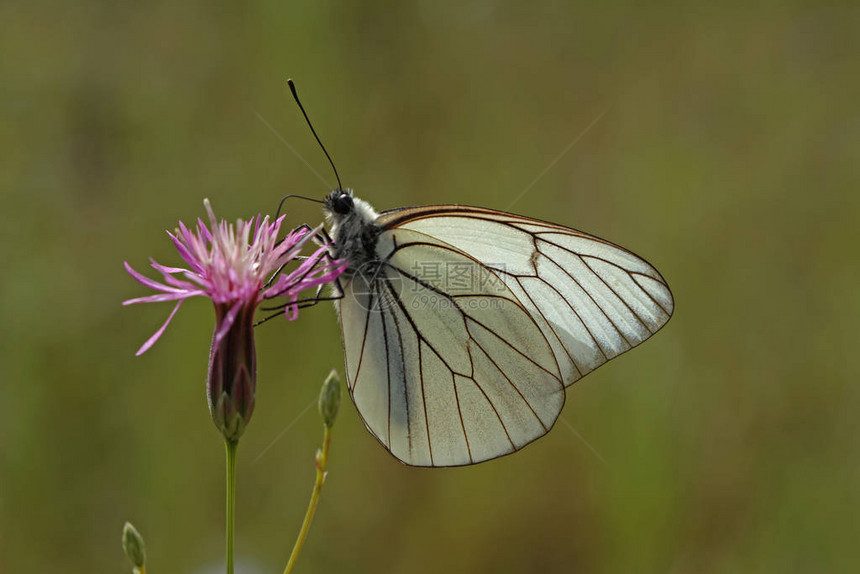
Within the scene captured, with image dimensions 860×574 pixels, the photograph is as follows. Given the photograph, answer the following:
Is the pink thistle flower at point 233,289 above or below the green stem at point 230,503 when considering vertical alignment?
above

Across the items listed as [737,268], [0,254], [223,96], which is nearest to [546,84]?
[737,268]

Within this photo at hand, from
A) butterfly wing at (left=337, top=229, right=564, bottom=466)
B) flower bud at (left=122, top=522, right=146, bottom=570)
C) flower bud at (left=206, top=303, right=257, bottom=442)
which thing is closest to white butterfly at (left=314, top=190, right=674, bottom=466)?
butterfly wing at (left=337, top=229, right=564, bottom=466)

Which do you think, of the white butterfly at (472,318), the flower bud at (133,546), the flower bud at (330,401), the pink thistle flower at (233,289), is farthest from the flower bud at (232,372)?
the white butterfly at (472,318)

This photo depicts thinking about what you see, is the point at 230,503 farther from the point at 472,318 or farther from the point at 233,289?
the point at 472,318

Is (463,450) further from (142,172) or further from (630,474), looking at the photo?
(142,172)

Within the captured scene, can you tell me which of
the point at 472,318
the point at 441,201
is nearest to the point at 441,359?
→ the point at 472,318

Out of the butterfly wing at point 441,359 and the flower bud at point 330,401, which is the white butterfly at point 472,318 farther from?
the flower bud at point 330,401
